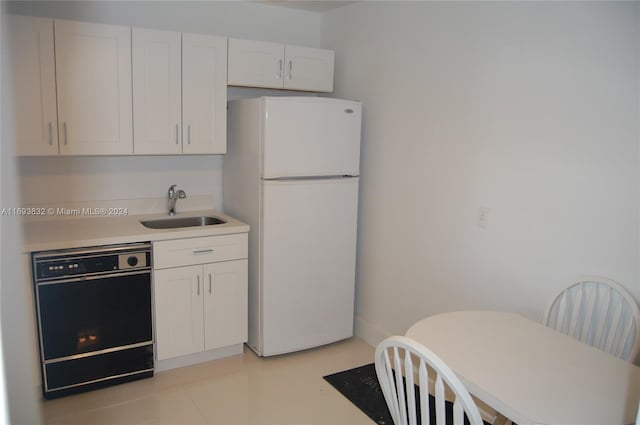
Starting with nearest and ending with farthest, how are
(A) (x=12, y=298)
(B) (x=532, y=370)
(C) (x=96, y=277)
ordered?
(A) (x=12, y=298) → (B) (x=532, y=370) → (C) (x=96, y=277)

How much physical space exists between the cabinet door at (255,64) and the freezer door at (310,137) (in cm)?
39

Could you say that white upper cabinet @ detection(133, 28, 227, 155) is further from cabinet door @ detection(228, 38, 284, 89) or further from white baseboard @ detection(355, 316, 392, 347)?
white baseboard @ detection(355, 316, 392, 347)

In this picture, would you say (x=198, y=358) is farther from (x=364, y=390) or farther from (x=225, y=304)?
(x=364, y=390)

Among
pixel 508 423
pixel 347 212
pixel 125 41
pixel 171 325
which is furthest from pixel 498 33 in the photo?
pixel 171 325

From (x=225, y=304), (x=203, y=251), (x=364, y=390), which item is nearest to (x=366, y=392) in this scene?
(x=364, y=390)

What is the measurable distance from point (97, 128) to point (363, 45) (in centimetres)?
186

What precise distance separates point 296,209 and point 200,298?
84 centimetres

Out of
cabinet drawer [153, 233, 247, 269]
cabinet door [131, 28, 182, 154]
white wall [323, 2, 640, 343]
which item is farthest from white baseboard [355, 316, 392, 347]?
cabinet door [131, 28, 182, 154]

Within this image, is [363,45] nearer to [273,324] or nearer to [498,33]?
[498,33]

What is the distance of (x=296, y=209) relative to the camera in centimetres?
311

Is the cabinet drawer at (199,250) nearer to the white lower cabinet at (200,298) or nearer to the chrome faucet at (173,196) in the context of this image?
the white lower cabinet at (200,298)

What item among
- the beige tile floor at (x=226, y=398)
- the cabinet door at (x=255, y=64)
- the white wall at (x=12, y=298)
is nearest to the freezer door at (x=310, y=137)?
the cabinet door at (x=255, y=64)

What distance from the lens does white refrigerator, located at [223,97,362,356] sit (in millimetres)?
3010

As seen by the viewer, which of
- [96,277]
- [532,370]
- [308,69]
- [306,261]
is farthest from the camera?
[308,69]
